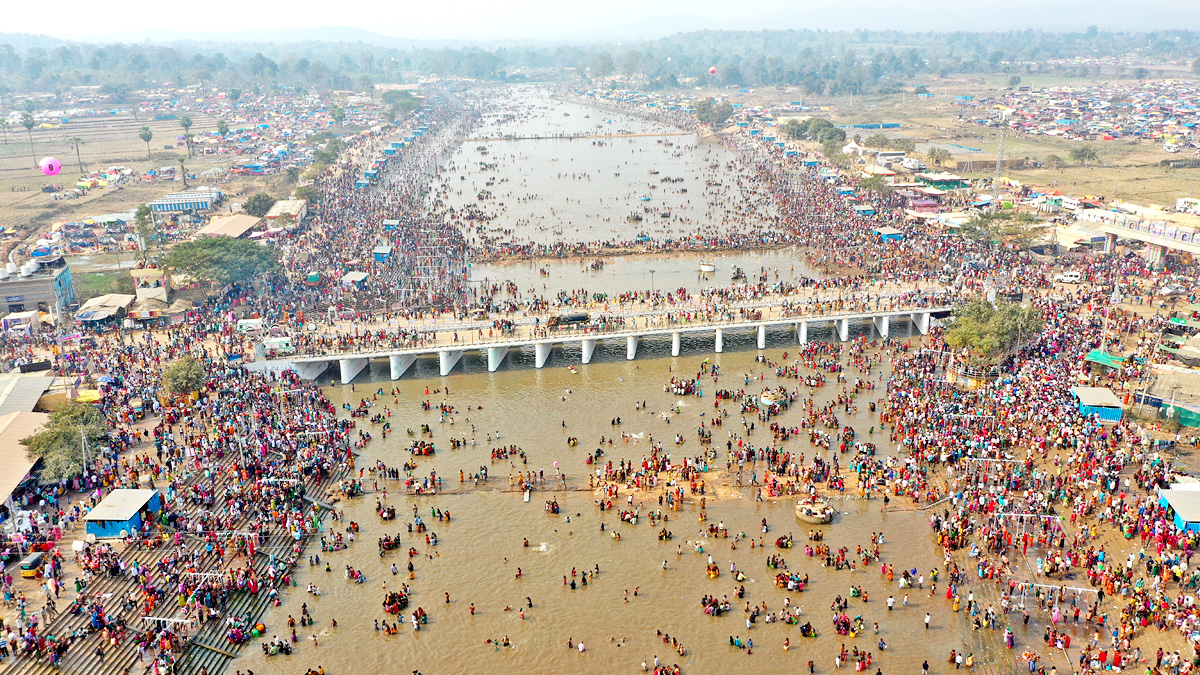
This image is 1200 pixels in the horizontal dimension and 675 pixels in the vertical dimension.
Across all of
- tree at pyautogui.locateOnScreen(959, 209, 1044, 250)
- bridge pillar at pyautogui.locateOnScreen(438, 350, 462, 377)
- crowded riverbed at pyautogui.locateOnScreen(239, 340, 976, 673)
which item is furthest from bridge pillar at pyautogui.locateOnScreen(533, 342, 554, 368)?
tree at pyautogui.locateOnScreen(959, 209, 1044, 250)

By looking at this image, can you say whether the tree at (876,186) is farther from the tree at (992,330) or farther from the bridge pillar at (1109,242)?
the tree at (992,330)

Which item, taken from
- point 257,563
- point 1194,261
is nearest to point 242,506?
point 257,563

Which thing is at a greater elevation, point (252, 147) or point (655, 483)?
point (252, 147)

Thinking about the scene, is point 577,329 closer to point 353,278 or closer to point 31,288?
point 353,278

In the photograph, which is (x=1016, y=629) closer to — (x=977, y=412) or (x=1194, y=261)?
(x=977, y=412)

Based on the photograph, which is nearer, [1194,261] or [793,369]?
[793,369]
